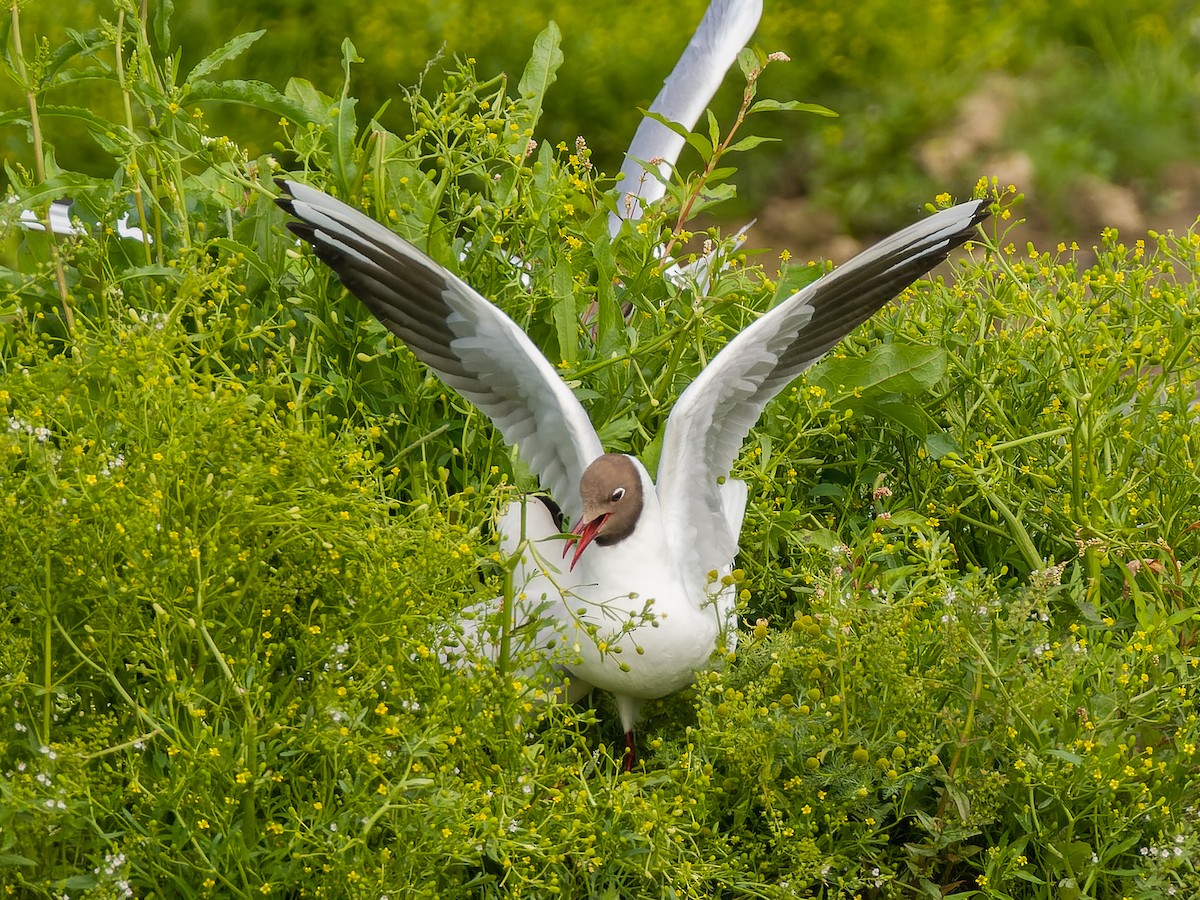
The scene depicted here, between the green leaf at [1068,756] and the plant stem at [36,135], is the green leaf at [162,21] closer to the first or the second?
the plant stem at [36,135]

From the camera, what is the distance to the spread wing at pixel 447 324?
72.6 inches

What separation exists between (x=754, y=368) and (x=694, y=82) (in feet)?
2.93

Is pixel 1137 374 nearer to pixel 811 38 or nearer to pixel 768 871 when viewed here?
pixel 768 871

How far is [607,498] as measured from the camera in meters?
1.85

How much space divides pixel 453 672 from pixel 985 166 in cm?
295

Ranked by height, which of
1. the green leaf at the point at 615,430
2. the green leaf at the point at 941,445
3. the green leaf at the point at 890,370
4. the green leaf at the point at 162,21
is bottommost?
the green leaf at the point at 615,430

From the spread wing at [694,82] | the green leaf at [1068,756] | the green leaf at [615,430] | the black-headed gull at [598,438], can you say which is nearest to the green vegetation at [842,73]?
the spread wing at [694,82]

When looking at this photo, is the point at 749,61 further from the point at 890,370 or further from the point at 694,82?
the point at 694,82

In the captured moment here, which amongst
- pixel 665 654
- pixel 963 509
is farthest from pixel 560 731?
pixel 963 509

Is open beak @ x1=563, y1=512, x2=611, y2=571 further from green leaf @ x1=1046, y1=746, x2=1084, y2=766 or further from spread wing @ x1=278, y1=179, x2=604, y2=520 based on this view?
green leaf @ x1=1046, y1=746, x2=1084, y2=766

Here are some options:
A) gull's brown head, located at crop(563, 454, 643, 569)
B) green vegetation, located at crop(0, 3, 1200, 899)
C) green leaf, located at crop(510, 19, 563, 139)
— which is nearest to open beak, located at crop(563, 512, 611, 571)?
gull's brown head, located at crop(563, 454, 643, 569)

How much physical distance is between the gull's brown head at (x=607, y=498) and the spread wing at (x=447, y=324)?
0.17 feet

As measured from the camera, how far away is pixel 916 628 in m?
1.78

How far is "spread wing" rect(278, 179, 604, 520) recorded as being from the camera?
1.84 meters
